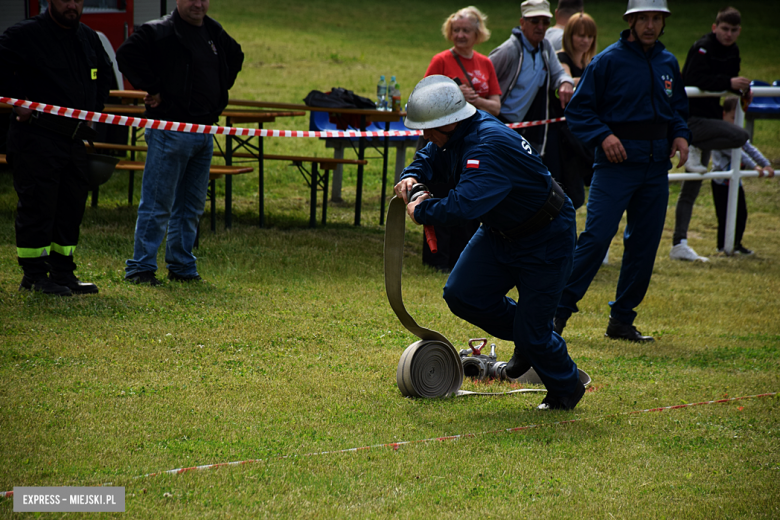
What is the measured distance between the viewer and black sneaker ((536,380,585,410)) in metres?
4.39

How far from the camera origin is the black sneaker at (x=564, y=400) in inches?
173

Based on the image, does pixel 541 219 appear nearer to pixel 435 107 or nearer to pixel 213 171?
pixel 435 107

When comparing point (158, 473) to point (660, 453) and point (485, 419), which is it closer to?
point (485, 419)

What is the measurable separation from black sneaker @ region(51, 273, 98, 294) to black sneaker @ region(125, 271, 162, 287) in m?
0.44

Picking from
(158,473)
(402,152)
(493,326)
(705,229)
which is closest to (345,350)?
(493,326)

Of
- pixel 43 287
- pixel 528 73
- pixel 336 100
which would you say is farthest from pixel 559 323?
pixel 336 100

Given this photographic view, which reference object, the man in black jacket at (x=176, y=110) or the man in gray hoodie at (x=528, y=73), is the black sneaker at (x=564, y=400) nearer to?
the man in black jacket at (x=176, y=110)

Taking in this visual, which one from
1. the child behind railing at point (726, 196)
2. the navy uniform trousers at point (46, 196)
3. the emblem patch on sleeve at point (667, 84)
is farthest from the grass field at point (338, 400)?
the emblem patch on sleeve at point (667, 84)

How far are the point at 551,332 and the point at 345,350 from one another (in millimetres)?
1584

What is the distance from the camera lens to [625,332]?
618 centimetres

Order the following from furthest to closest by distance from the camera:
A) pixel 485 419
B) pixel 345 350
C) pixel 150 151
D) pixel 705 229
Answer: pixel 705 229
pixel 150 151
pixel 345 350
pixel 485 419

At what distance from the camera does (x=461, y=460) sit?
11.9 ft

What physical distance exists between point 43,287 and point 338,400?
2.78m

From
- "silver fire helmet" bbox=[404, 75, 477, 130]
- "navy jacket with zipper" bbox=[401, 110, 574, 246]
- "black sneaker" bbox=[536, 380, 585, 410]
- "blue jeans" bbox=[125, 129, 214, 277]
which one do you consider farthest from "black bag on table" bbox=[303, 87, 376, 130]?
"black sneaker" bbox=[536, 380, 585, 410]
